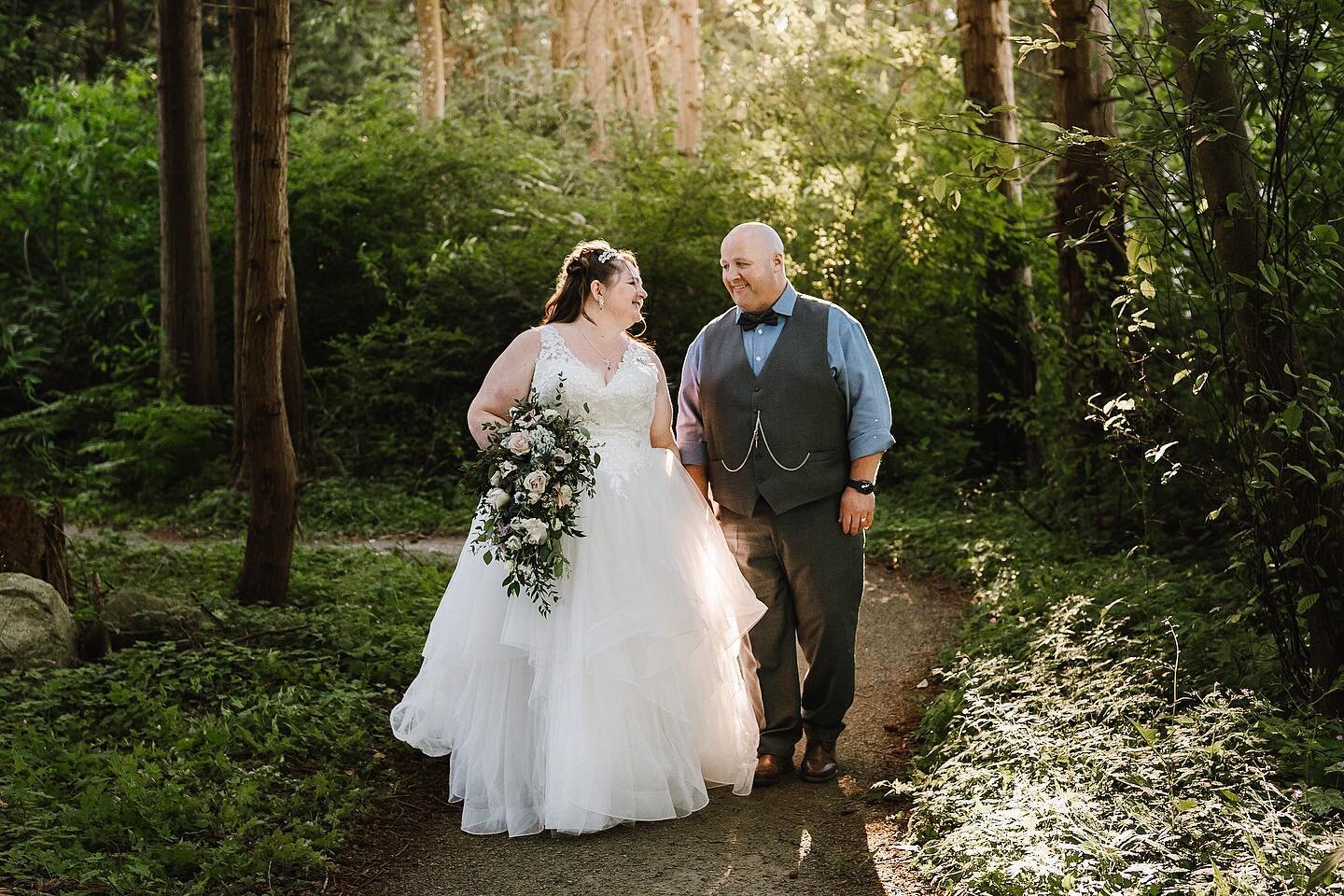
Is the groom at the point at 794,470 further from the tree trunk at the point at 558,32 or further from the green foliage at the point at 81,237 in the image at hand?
the tree trunk at the point at 558,32

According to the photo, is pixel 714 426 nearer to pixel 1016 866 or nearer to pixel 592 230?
pixel 1016 866

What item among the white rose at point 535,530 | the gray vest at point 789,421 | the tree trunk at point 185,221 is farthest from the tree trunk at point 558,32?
the white rose at point 535,530

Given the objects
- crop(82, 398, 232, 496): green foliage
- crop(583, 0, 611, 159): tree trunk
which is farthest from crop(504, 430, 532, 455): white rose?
crop(583, 0, 611, 159): tree trunk

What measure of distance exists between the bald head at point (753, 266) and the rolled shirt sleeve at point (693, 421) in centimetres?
36

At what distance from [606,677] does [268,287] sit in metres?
3.63

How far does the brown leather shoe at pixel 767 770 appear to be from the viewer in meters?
5.22

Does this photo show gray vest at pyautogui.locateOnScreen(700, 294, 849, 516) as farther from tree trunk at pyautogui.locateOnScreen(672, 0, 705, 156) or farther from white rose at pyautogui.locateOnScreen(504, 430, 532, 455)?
tree trunk at pyautogui.locateOnScreen(672, 0, 705, 156)

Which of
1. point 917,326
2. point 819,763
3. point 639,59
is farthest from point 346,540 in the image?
point 639,59

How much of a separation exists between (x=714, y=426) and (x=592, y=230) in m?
9.98

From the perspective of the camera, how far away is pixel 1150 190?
15.6ft

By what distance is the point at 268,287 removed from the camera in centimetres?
708

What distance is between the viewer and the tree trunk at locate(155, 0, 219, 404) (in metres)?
13.5

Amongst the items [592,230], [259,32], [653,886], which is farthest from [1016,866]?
[592,230]

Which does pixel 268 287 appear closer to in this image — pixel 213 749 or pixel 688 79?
pixel 213 749
